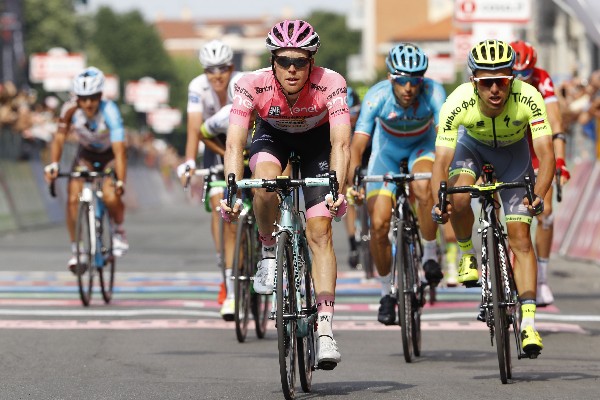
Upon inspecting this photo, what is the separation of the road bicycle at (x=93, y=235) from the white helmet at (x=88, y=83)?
0.74 meters

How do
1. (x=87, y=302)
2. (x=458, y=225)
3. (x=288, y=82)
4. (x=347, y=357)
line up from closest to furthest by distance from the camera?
1. (x=288, y=82)
2. (x=458, y=225)
3. (x=347, y=357)
4. (x=87, y=302)

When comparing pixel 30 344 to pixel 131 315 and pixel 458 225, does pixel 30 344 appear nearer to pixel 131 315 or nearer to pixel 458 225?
pixel 131 315

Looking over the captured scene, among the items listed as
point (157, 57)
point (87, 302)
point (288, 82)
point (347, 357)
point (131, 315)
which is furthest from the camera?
point (157, 57)

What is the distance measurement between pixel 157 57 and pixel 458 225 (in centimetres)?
12277

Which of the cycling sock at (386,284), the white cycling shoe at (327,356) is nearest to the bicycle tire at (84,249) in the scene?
the cycling sock at (386,284)

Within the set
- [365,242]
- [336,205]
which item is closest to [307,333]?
[336,205]

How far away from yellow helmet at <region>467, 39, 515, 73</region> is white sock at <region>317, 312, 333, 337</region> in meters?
1.88

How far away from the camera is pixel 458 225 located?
1021cm

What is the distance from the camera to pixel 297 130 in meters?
9.19

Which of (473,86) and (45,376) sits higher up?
(473,86)

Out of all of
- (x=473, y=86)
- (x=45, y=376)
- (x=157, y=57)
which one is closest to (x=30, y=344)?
(x=45, y=376)

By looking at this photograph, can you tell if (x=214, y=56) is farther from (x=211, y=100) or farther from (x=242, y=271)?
(x=242, y=271)

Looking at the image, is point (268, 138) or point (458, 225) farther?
point (458, 225)

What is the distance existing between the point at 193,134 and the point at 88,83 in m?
1.61
